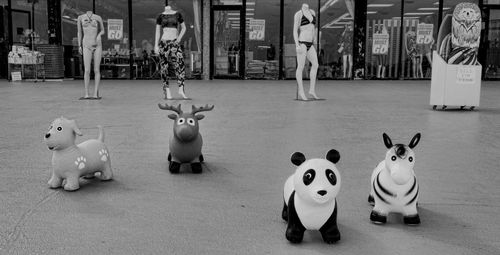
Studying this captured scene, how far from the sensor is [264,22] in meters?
19.6

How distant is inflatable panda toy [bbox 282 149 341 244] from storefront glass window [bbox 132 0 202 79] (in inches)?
675

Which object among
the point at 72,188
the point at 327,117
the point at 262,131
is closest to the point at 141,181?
the point at 72,188

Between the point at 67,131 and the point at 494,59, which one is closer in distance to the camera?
the point at 67,131

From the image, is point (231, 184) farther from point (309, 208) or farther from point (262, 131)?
point (262, 131)

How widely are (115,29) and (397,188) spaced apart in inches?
720

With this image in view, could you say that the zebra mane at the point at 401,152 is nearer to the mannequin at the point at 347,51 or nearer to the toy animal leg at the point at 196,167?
the toy animal leg at the point at 196,167

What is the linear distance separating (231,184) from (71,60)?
58.0 feet

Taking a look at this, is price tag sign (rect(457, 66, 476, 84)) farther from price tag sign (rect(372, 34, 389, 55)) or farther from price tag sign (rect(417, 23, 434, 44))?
price tag sign (rect(417, 23, 434, 44))

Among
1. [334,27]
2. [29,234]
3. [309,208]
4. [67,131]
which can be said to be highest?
[334,27]

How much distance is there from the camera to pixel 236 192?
11.7 ft

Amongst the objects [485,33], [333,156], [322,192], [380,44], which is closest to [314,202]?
[322,192]

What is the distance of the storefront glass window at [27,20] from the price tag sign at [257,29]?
305 inches

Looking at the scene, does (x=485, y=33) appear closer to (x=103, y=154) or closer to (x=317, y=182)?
(x=103, y=154)

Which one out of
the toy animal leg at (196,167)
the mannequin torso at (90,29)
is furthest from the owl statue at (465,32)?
the mannequin torso at (90,29)
